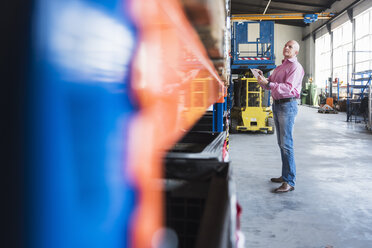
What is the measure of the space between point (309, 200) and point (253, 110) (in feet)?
16.1

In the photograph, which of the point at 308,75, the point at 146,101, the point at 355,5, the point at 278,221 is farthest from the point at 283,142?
the point at 308,75

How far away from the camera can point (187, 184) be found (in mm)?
984

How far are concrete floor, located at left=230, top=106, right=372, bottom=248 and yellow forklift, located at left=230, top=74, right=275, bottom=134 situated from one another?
2.29m

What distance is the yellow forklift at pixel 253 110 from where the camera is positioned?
25.0 feet

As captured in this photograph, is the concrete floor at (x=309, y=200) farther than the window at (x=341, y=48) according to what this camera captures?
No

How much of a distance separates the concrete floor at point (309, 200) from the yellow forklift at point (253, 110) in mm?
2288

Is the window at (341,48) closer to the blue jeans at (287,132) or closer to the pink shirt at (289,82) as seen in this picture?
the pink shirt at (289,82)

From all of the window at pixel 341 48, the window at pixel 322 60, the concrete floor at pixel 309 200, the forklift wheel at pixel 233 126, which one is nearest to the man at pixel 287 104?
the concrete floor at pixel 309 200

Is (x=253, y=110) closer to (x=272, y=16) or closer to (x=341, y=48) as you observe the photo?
(x=272, y=16)

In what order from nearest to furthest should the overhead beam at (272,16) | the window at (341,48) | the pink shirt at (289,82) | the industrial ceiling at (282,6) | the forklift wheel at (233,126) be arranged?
the pink shirt at (289,82)
the forklift wheel at (233,126)
the window at (341,48)
the overhead beam at (272,16)
the industrial ceiling at (282,6)

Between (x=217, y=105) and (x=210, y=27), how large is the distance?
8.64 ft

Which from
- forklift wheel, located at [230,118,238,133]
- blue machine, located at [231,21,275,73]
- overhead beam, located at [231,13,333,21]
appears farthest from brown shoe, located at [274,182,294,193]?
overhead beam, located at [231,13,333,21]

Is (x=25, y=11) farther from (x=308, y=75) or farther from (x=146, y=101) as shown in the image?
(x=308, y=75)

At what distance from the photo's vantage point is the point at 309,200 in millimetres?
2863
